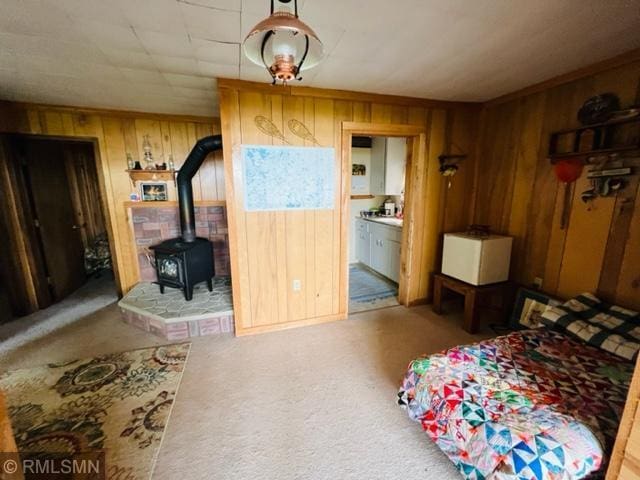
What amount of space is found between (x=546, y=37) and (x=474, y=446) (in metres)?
2.31

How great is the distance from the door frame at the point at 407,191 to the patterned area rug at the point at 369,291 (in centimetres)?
24

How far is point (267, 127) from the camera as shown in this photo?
92.9 inches

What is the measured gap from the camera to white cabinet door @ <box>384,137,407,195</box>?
4.12m

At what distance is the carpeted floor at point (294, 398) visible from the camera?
1.42 meters

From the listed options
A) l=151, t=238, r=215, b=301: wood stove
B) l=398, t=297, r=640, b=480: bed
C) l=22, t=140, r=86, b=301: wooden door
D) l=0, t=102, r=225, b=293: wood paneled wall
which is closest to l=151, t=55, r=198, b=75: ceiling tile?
l=0, t=102, r=225, b=293: wood paneled wall

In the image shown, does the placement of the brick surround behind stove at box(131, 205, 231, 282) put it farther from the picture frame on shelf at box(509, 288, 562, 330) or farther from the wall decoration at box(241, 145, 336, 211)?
the picture frame on shelf at box(509, 288, 562, 330)

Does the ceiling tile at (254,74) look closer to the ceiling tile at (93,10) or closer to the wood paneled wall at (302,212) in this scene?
the wood paneled wall at (302,212)

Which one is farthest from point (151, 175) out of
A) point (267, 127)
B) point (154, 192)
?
point (267, 127)

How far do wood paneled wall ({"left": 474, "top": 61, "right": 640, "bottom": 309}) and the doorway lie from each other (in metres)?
4.94

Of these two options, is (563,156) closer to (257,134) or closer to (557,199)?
(557,199)

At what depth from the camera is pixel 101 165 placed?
3.27 metres

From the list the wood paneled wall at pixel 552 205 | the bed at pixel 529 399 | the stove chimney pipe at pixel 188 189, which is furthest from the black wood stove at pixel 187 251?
the wood paneled wall at pixel 552 205

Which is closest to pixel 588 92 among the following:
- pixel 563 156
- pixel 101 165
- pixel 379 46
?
pixel 563 156

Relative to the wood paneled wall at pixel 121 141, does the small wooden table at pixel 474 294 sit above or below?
below
